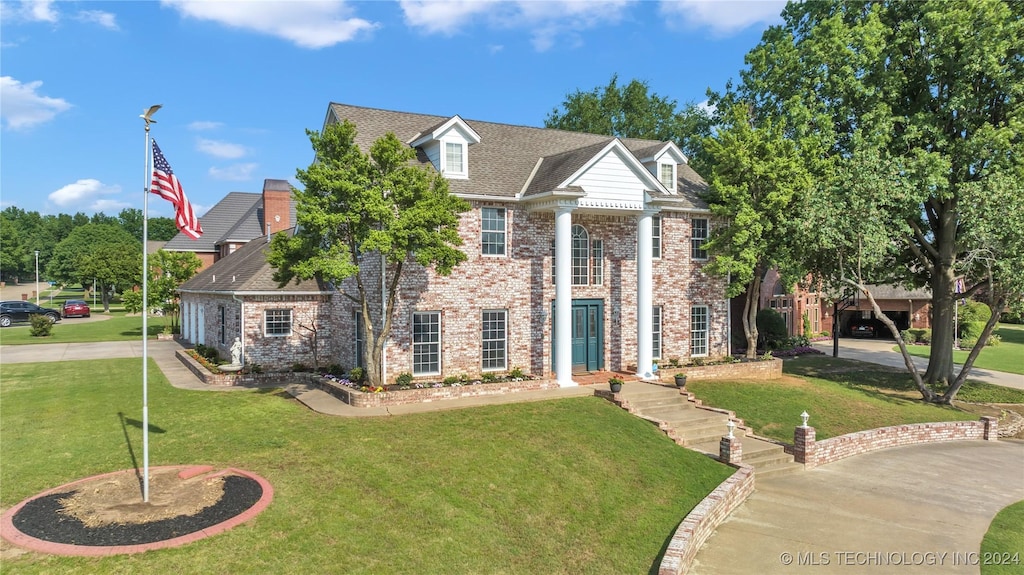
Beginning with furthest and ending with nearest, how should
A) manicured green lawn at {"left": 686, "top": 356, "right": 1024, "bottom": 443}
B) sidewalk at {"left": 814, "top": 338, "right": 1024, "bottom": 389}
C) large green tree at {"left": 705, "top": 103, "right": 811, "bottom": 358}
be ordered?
sidewalk at {"left": 814, "top": 338, "right": 1024, "bottom": 389}
large green tree at {"left": 705, "top": 103, "right": 811, "bottom": 358}
manicured green lawn at {"left": 686, "top": 356, "right": 1024, "bottom": 443}

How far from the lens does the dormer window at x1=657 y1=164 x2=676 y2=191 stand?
2319cm

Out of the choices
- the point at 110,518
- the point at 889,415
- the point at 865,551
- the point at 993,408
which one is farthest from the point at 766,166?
the point at 110,518

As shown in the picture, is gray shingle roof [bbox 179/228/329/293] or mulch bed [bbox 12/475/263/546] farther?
gray shingle roof [bbox 179/228/329/293]

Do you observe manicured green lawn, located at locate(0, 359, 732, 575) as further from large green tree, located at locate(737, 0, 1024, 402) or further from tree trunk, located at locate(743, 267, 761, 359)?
large green tree, located at locate(737, 0, 1024, 402)

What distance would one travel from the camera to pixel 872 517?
12.0m

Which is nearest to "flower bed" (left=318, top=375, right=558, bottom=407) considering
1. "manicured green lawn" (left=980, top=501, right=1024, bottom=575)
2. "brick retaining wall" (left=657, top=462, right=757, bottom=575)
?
"brick retaining wall" (left=657, top=462, right=757, bottom=575)

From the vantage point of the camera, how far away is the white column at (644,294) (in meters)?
20.7

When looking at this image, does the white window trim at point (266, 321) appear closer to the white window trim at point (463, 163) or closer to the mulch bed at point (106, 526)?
the white window trim at point (463, 163)

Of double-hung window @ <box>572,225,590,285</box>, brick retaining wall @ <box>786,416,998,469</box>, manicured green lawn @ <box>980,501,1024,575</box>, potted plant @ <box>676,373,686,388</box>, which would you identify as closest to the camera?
manicured green lawn @ <box>980,501,1024,575</box>

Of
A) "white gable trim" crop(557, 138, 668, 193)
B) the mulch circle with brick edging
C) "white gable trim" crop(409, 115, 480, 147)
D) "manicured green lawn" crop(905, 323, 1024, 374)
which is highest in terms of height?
"white gable trim" crop(409, 115, 480, 147)

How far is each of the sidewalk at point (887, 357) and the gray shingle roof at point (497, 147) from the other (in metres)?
15.9

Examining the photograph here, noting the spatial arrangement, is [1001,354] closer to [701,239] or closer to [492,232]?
[701,239]

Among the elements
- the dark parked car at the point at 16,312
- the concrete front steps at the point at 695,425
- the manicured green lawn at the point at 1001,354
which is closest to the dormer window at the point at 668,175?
the concrete front steps at the point at 695,425

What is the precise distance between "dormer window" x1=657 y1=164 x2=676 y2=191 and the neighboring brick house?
1.7 inches
